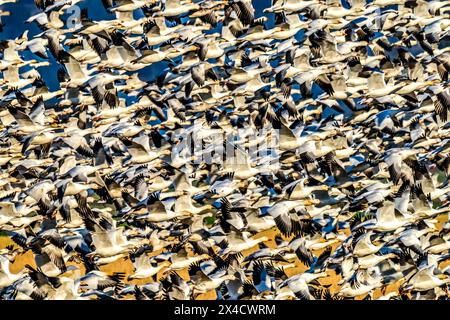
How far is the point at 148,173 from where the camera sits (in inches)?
910

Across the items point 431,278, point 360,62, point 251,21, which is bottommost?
point 431,278

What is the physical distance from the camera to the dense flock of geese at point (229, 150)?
69.7ft

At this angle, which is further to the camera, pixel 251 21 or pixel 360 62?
pixel 360 62

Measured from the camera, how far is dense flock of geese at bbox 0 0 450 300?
2125 centimetres

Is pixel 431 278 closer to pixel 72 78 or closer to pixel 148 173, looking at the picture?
pixel 148 173

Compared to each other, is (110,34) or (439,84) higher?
(110,34)

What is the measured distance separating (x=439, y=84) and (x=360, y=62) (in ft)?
6.92

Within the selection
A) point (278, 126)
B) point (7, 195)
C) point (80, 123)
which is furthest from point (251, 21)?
point (7, 195)

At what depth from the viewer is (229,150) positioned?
22.9m

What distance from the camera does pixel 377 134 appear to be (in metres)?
24.4

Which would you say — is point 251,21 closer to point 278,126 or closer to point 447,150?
point 278,126
